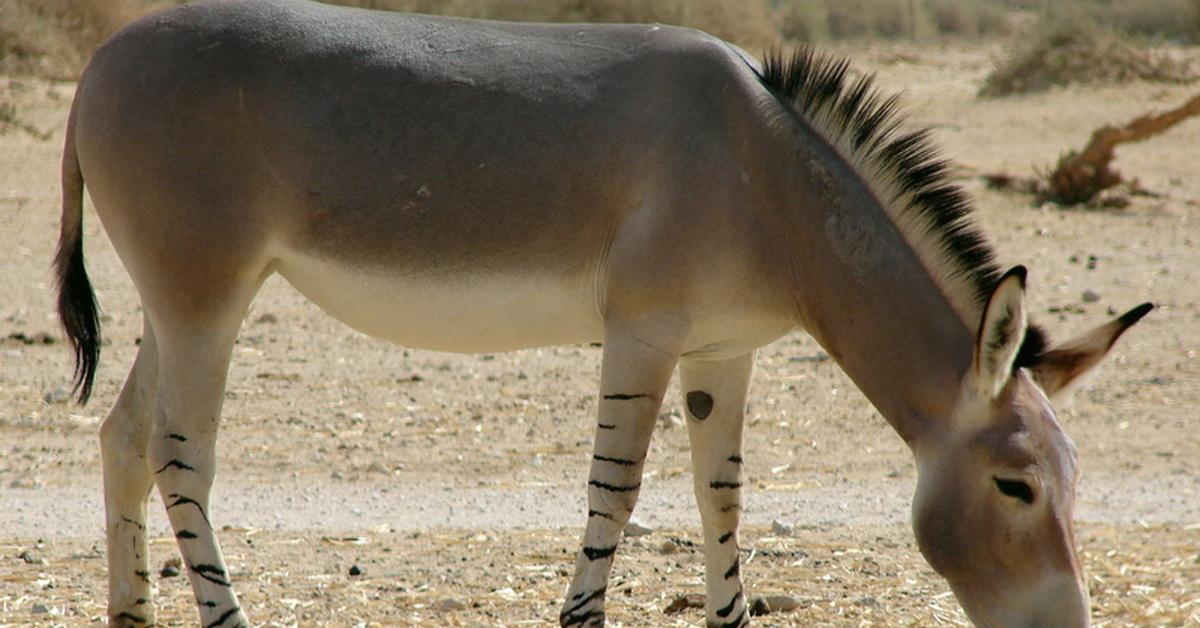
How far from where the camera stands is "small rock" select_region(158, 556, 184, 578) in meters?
6.71

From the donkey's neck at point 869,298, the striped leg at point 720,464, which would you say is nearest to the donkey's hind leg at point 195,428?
the striped leg at point 720,464

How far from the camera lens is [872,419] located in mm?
9555

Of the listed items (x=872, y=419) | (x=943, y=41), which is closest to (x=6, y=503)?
(x=872, y=419)

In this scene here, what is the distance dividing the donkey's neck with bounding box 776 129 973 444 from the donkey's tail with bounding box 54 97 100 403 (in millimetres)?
2823

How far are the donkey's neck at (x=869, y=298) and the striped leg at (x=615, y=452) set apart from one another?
60cm

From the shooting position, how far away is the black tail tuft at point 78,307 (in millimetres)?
5891

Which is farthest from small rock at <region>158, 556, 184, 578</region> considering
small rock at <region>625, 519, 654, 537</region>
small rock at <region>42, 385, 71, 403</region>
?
small rock at <region>42, 385, 71, 403</region>

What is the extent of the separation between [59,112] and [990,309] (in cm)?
1466

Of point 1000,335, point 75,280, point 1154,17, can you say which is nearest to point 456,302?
point 75,280

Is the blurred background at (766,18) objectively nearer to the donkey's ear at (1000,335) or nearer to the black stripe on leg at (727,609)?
the donkey's ear at (1000,335)

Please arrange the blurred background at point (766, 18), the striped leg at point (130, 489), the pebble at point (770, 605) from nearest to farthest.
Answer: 1. the striped leg at point (130, 489)
2. the pebble at point (770, 605)
3. the blurred background at point (766, 18)

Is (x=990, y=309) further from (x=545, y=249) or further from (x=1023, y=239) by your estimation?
(x=1023, y=239)

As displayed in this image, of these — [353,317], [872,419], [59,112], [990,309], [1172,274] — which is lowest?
[990,309]

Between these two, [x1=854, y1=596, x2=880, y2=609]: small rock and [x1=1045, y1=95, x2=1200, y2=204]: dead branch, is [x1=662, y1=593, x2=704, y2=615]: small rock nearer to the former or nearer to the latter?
[x1=854, y1=596, x2=880, y2=609]: small rock
